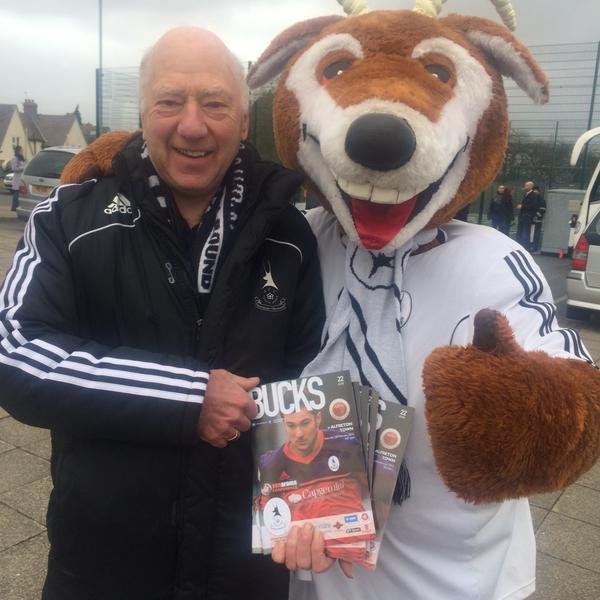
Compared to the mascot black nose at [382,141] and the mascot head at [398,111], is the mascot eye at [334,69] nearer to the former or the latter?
the mascot head at [398,111]

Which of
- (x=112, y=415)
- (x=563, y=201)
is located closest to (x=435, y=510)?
(x=112, y=415)

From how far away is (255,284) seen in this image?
1653 millimetres

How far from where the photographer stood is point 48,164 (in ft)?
41.1

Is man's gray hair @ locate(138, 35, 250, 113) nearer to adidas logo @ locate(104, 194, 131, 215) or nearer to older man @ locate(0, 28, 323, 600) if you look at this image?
older man @ locate(0, 28, 323, 600)

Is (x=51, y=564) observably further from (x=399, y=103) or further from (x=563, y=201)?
(x=563, y=201)

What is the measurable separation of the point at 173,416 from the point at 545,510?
2.90 metres

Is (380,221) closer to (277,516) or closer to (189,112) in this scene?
(189,112)

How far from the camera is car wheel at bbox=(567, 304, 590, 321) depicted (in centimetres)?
836

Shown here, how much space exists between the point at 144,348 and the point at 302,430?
1.50 ft

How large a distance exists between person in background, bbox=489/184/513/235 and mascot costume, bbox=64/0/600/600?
15.0m

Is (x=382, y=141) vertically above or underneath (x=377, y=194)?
above

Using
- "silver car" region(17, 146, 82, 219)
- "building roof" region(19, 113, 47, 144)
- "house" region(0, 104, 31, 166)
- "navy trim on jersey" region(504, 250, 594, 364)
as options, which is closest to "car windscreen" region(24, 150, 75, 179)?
"silver car" region(17, 146, 82, 219)

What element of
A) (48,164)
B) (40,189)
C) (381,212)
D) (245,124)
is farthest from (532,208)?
(381,212)

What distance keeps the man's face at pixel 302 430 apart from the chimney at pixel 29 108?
8583 cm
